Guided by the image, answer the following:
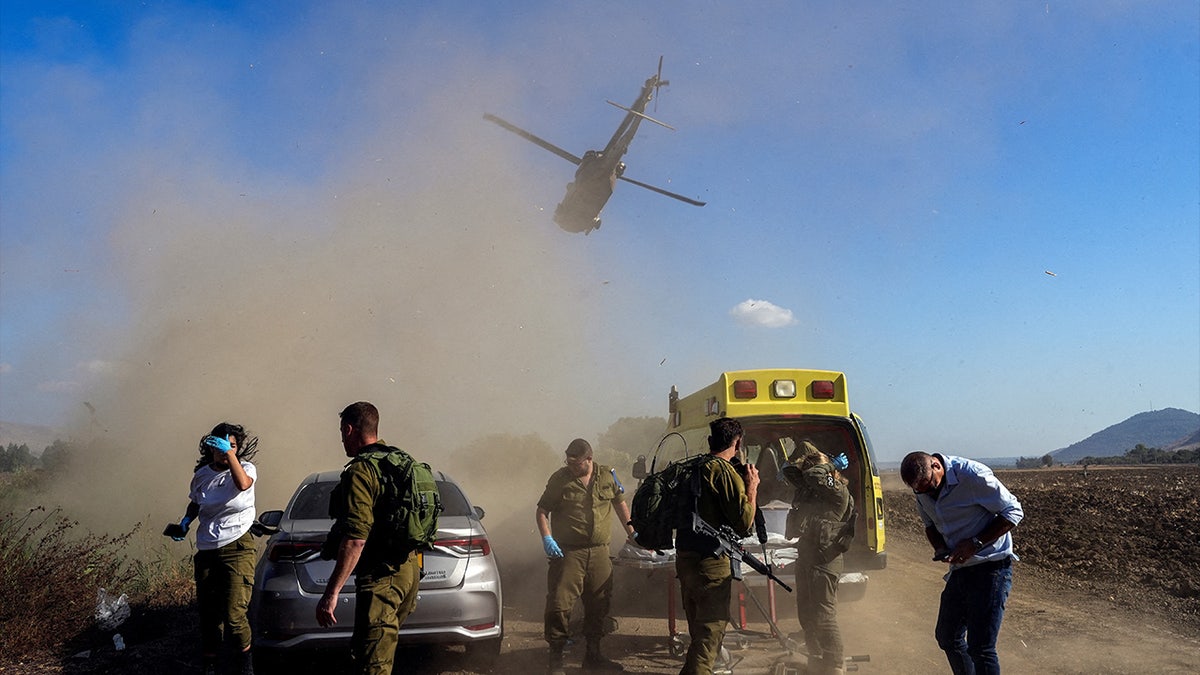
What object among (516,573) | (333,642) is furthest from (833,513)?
(516,573)

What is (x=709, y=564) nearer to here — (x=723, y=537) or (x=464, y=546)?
(x=723, y=537)

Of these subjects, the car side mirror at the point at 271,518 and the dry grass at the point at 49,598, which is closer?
the car side mirror at the point at 271,518

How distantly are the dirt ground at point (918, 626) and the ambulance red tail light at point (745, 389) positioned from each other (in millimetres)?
1875

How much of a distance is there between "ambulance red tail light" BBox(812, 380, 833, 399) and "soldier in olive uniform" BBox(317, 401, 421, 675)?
14.9 feet

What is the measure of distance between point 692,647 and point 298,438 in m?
20.0

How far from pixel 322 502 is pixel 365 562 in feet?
8.40

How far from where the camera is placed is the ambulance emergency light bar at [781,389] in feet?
23.8

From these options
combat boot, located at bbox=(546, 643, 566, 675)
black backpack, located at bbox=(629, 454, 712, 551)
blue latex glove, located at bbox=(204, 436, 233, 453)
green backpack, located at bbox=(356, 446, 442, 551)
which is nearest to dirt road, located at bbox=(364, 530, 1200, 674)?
combat boot, located at bbox=(546, 643, 566, 675)

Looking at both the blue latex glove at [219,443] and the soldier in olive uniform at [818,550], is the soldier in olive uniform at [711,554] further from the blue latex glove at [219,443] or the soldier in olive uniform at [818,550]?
the blue latex glove at [219,443]

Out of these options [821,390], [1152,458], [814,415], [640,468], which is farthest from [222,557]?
[1152,458]

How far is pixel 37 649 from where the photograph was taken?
20.9ft

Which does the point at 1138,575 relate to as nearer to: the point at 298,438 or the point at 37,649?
the point at 37,649

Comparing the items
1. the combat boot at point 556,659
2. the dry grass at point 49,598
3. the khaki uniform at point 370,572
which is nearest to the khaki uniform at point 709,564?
the combat boot at point 556,659

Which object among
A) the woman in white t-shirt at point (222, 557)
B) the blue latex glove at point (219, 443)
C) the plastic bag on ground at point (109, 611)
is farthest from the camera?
the plastic bag on ground at point (109, 611)
